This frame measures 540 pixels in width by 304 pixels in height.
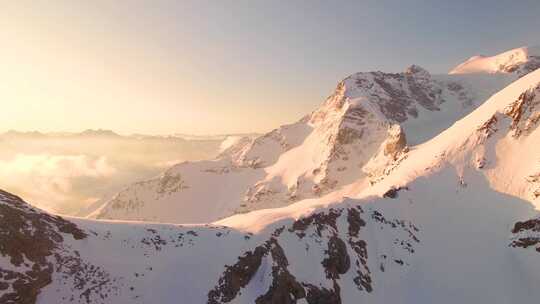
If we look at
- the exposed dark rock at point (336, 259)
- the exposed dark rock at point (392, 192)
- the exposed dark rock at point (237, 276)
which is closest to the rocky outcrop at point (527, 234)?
the exposed dark rock at point (392, 192)

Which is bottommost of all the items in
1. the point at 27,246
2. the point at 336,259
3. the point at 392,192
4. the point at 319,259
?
the point at 336,259

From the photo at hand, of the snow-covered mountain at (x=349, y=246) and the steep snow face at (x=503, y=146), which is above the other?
the steep snow face at (x=503, y=146)

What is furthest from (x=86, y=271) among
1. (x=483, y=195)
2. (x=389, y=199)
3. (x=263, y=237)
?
(x=483, y=195)

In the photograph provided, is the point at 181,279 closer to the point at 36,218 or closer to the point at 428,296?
the point at 36,218

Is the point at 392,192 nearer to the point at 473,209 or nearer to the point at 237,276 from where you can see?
the point at 473,209

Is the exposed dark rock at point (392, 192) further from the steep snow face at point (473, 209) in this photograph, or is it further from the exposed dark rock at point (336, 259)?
the exposed dark rock at point (336, 259)

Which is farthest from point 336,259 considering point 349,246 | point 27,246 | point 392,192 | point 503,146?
point 503,146

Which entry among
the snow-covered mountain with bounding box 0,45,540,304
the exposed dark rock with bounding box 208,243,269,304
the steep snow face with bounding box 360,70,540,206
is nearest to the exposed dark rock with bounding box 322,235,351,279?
the snow-covered mountain with bounding box 0,45,540,304

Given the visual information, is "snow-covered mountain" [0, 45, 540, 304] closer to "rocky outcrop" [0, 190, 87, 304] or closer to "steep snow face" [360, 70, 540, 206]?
"rocky outcrop" [0, 190, 87, 304]
